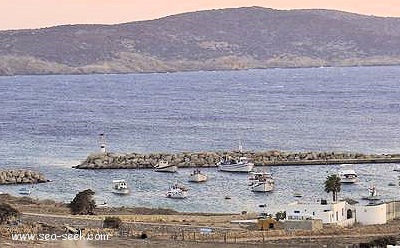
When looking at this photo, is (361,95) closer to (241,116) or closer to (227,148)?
(241,116)

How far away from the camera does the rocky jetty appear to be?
72125 mm

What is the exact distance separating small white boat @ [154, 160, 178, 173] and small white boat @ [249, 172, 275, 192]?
799 cm

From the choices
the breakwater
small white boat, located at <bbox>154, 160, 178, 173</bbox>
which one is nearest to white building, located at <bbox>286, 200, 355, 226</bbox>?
small white boat, located at <bbox>154, 160, 178, 173</bbox>

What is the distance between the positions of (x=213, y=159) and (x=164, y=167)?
555 cm

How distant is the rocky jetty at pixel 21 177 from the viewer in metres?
72.1

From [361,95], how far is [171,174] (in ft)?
374

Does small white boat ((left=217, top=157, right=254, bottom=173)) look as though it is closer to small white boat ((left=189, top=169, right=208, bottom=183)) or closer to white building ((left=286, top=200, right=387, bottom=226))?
small white boat ((left=189, top=169, right=208, bottom=183))

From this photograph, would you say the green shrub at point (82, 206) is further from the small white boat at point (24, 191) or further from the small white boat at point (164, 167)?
the small white boat at point (164, 167)

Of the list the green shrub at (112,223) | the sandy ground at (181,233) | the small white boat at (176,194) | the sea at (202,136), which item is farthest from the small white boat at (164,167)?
the green shrub at (112,223)

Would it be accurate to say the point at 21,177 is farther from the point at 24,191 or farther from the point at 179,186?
the point at 179,186

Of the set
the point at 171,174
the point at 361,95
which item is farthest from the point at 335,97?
the point at 171,174

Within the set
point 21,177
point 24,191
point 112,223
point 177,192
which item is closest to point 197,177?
point 177,192

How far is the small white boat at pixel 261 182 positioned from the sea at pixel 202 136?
53cm

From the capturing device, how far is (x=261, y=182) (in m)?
66.3
